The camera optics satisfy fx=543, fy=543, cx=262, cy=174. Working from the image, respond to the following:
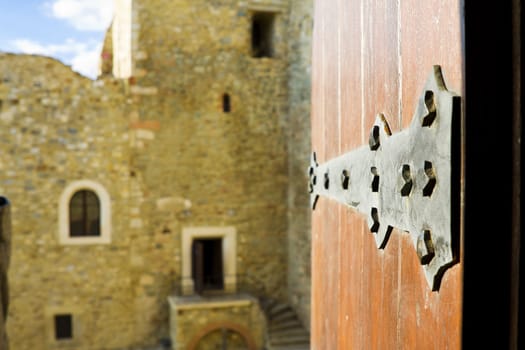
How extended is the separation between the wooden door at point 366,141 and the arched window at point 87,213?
7753 mm

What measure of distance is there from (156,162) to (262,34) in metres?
3.28

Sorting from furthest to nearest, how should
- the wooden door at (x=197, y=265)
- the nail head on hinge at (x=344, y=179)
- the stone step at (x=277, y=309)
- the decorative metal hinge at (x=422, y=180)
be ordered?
1. the stone step at (x=277, y=309)
2. the wooden door at (x=197, y=265)
3. the nail head on hinge at (x=344, y=179)
4. the decorative metal hinge at (x=422, y=180)

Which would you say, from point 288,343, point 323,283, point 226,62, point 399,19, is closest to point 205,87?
point 226,62

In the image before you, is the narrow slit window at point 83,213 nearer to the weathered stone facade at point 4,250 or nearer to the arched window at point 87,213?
the arched window at point 87,213

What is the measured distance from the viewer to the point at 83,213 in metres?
8.83

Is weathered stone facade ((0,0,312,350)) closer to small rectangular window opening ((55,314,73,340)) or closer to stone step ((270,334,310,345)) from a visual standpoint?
small rectangular window opening ((55,314,73,340))

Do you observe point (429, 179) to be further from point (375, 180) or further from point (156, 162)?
point (156, 162)

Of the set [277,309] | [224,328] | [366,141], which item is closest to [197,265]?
[224,328]

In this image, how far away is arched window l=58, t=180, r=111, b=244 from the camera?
8734mm

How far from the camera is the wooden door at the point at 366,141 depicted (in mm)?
559

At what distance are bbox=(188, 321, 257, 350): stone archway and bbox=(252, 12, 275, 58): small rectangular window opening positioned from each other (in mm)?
4806

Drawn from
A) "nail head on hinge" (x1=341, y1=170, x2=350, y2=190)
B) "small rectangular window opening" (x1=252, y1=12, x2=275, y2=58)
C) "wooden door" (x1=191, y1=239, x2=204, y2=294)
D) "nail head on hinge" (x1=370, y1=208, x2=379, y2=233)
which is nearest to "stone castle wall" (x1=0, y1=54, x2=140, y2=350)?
"wooden door" (x1=191, y1=239, x2=204, y2=294)

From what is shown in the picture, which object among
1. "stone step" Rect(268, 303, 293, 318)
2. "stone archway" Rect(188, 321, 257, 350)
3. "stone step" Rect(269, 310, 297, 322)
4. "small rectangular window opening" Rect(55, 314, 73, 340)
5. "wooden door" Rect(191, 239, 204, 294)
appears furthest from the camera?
"stone step" Rect(268, 303, 293, 318)

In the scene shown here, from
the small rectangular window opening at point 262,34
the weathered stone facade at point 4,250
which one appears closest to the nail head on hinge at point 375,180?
the weathered stone facade at point 4,250
